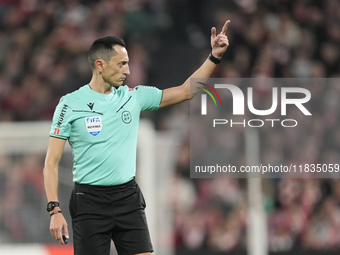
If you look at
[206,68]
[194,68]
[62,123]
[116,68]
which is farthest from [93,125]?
[194,68]

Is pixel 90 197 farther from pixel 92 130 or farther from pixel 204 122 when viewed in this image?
pixel 204 122

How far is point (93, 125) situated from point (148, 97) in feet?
1.55

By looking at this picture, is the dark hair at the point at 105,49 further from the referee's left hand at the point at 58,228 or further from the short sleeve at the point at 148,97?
the referee's left hand at the point at 58,228

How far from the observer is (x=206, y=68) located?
3910mm

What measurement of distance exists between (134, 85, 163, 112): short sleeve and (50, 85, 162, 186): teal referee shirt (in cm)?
18

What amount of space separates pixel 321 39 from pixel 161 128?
3344 mm

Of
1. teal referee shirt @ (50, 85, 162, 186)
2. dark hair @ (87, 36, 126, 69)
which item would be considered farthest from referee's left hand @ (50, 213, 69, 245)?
dark hair @ (87, 36, 126, 69)

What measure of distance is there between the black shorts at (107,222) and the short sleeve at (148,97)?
604mm

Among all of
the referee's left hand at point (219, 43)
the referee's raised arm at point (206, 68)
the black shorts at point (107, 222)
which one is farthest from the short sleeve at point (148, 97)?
the black shorts at point (107, 222)

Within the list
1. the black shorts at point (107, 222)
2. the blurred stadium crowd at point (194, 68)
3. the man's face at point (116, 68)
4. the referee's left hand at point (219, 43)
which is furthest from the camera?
the blurred stadium crowd at point (194, 68)

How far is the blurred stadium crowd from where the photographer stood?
7129mm

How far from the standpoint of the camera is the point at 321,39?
31.6 ft

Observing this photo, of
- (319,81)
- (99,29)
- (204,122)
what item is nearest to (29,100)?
(99,29)

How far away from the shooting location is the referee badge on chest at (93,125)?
363cm
